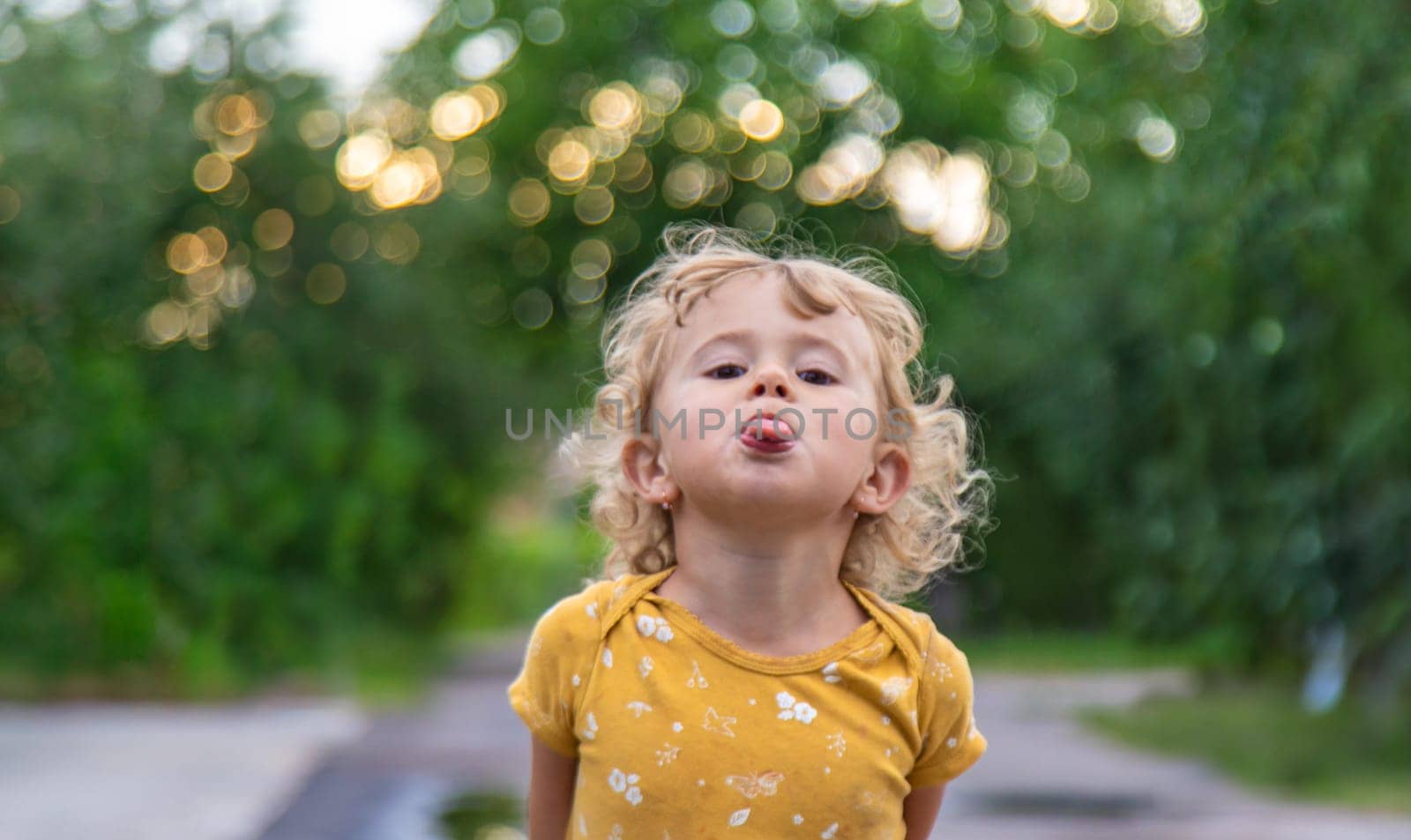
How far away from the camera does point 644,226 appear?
21.0m

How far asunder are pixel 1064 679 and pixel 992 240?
321 inches

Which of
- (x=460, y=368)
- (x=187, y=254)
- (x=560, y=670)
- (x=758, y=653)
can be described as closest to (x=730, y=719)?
(x=758, y=653)

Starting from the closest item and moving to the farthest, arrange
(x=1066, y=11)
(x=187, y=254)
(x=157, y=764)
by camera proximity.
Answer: (x=157, y=764) < (x=187, y=254) < (x=1066, y=11)

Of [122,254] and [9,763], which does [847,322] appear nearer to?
[9,763]

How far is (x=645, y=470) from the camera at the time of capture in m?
2.02

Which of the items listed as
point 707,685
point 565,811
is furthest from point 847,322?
point 565,811

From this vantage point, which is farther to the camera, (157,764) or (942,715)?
(157,764)

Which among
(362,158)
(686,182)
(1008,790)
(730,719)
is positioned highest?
(686,182)

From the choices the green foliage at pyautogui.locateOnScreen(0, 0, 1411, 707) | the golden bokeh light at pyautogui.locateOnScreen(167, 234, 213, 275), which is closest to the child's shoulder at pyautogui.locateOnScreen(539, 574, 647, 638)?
the green foliage at pyautogui.locateOnScreen(0, 0, 1411, 707)

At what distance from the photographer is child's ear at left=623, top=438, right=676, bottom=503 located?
1.98m

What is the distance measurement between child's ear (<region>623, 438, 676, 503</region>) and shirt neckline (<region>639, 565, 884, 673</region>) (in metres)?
0.12

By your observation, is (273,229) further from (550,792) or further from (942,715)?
(942,715)

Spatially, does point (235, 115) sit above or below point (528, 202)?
below

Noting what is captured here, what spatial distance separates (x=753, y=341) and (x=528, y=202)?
1974 cm
